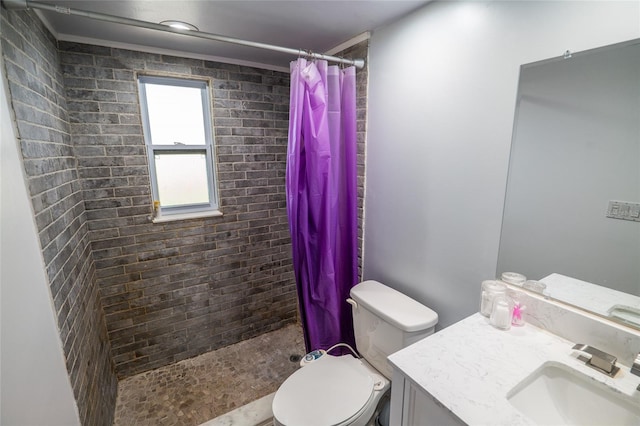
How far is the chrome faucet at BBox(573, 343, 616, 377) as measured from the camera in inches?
32.4

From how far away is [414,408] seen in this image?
862 mm

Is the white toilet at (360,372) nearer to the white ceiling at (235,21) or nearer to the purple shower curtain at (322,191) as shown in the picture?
the purple shower curtain at (322,191)

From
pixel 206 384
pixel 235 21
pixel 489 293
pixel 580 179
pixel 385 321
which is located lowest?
pixel 206 384

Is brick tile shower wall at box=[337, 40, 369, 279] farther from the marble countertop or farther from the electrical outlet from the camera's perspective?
the electrical outlet

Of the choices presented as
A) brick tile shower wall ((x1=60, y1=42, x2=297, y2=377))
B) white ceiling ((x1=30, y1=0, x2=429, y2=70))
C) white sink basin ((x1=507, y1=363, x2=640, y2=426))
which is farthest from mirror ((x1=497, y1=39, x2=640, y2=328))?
brick tile shower wall ((x1=60, y1=42, x2=297, y2=377))

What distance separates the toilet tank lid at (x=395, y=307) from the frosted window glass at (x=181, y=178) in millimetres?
1426

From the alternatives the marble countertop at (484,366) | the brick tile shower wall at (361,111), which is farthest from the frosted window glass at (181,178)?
the marble countertop at (484,366)

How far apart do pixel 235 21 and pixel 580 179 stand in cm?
167

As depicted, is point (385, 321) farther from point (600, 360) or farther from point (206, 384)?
point (206, 384)

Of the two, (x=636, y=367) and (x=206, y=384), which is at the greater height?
(x=636, y=367)

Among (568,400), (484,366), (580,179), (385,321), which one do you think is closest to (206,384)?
(385,321)

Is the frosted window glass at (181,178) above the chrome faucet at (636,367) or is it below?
above

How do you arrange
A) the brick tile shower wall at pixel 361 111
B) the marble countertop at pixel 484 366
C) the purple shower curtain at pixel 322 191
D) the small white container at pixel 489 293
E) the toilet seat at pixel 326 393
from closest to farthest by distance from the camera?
1. the marble countertop at pixel 484 366
2. the small white container at pixel 489 293
3. the toilet seat at pixel 326 393
4. the purple shower curtain at pixel 322 191
5. the brick tile shower wall at pixel 361 111

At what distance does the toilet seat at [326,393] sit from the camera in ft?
4.06
